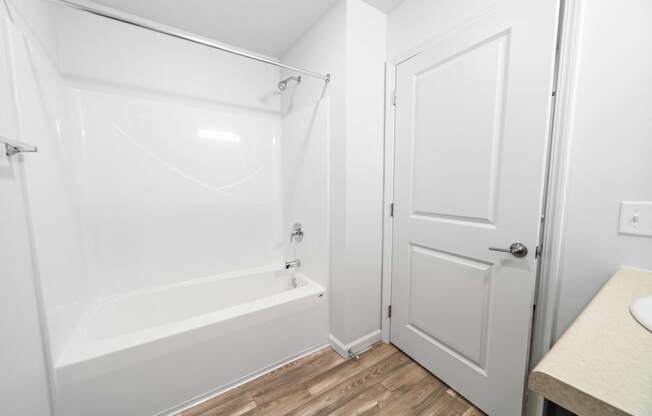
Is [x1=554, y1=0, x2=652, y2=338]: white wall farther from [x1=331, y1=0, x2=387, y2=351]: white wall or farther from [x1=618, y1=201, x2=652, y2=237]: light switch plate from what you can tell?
[x1=331, y1=0, x2=387, y2=351]: white wall

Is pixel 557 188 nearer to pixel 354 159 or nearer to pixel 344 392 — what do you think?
pixel 354 159

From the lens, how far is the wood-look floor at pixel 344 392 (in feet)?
4.30

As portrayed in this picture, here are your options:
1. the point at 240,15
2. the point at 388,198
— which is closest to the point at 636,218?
the point at 388,198

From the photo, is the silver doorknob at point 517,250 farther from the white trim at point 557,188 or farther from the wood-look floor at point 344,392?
the wood-look floor at point 344,392

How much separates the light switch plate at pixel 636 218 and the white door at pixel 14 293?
2.20 meters

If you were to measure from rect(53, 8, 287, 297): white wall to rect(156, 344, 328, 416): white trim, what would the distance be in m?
0.92

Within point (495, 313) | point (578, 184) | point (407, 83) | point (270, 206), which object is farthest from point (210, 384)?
point (407, 83)

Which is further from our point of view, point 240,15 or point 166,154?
point 166,154

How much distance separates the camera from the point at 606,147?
90 cm

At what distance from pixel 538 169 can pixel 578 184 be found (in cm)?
14

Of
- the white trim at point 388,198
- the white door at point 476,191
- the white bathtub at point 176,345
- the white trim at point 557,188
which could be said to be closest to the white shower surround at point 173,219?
the white bathtub at point 176,345

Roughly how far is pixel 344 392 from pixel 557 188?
1.50 metres

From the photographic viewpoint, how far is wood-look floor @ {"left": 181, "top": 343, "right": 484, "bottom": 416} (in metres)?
1.31

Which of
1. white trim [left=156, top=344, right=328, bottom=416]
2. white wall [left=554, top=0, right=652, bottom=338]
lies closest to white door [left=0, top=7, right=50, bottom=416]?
white trim [left=156, top=344, right=328, bottom=416]
